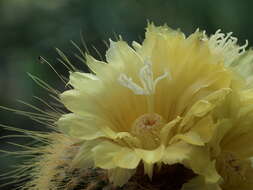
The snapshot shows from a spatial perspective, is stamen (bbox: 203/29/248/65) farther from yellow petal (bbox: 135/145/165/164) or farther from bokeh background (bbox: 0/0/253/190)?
bokeh background (bbox: 0/0/253/190)

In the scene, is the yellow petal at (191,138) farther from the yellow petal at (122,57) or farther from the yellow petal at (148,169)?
the yellow petal at (122,57)

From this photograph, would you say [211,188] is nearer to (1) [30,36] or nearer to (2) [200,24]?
(2) [200,24]

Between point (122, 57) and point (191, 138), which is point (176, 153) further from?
point (122, 57)

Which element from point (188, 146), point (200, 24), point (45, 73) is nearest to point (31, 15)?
point (45, 73)

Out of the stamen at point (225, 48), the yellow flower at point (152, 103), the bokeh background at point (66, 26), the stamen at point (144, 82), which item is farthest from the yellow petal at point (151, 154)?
the bokeh background at point (66, 26)

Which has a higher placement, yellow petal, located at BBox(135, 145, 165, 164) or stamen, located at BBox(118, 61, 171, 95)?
stamen, located at BBox(118, 61, 171, 95)

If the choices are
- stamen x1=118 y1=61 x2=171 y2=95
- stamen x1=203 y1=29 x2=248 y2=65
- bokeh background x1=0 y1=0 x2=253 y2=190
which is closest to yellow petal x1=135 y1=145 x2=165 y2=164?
stamen x1=118 y1=61 x2=171 y2=95
